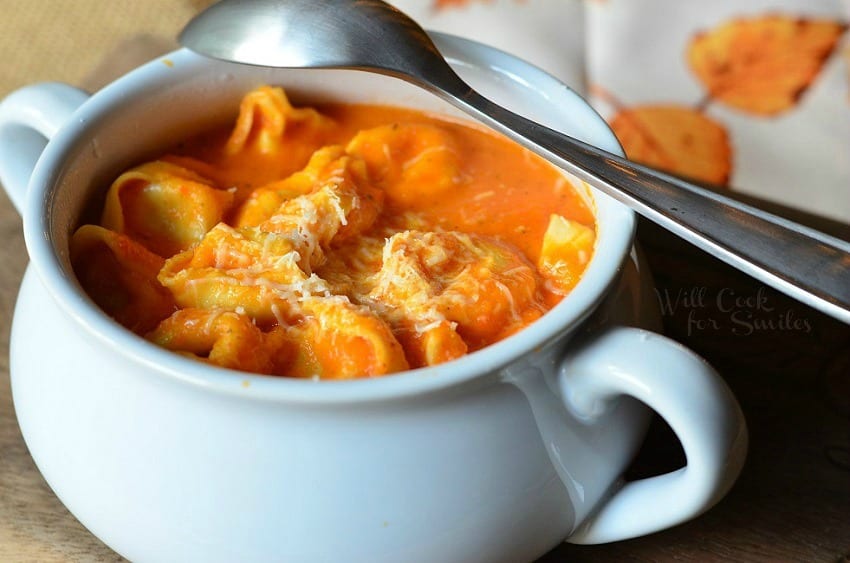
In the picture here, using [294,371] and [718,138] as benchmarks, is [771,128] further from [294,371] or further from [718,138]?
[294,371]

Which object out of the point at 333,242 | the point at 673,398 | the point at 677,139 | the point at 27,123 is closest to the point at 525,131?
the point at 333,242

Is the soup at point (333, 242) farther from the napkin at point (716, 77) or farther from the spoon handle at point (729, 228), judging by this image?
the napkin at point (716, 77)

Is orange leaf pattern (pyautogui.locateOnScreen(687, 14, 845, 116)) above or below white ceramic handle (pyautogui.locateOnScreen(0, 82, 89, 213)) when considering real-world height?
below

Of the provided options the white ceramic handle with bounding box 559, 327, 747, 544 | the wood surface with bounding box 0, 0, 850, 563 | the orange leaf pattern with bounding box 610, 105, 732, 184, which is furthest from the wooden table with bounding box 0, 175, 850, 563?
the orange leaf pattern with bounding box 610, 105, 732, 184

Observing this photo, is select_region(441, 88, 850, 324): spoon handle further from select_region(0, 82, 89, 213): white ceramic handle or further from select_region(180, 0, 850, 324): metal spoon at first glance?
select_region(0, 82, 89, 213): white ceramic handle

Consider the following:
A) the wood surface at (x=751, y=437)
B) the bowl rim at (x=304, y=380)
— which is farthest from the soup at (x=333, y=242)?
the wood surface at (x=751, y=437)

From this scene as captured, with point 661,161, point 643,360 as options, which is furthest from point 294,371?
point 661,161
